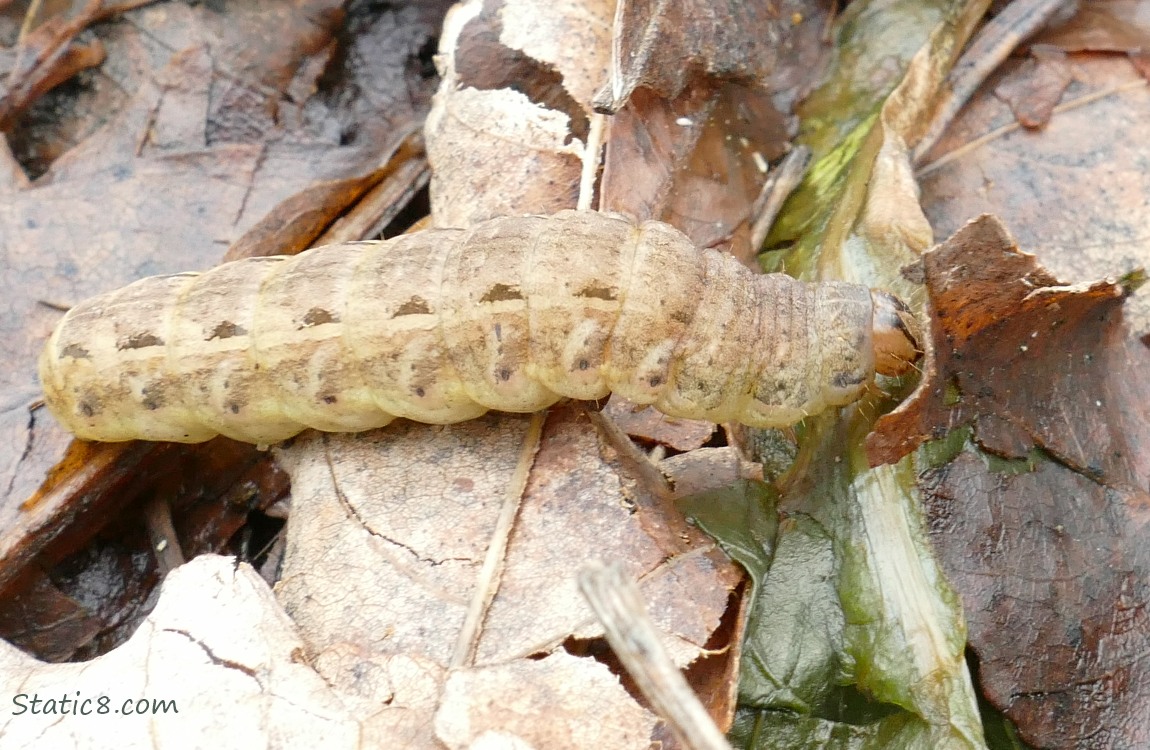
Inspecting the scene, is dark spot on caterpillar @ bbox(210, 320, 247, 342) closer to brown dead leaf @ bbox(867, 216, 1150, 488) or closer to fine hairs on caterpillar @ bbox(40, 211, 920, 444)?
fine hairs on caterpillar @ bbox(40, 211, 920, 444)

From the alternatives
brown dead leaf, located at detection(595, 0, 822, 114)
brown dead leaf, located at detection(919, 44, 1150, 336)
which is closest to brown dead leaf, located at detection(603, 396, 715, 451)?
brown dead leaf, located at detection(595, 0, 822, 114)

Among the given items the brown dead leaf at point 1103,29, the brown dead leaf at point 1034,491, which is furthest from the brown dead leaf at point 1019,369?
the brown dead leaf at point 1103,29

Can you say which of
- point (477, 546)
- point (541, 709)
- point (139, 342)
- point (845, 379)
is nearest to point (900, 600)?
point (845, 379)

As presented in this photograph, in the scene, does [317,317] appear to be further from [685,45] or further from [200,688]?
[685,45]

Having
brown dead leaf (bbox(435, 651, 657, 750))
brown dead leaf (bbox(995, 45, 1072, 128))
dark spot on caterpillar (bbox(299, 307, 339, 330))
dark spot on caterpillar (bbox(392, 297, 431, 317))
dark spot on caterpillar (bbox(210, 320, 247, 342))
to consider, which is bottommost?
brown dead leaf (bbox(435, 651, 657, 750))

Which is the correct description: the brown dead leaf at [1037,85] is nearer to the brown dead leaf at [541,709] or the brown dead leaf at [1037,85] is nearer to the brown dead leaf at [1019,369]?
the brown dead leaf at [1019,369]

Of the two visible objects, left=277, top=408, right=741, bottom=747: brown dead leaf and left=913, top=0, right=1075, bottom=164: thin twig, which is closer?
left=277, top=408, right=741, bottom=747: brown dead leaf
